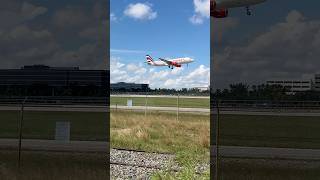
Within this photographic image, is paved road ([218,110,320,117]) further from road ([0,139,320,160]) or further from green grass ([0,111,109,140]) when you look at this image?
green grass ([0,111,109,140])

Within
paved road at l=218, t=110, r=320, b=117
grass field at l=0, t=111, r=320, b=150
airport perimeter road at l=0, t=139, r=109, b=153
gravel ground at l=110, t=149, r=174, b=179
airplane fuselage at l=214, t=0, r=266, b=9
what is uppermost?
airplane fuselage at l=214, t=0, r=266, b=9

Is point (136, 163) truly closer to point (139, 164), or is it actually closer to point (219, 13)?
point (139, 164)

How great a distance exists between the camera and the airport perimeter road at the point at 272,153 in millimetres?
8906

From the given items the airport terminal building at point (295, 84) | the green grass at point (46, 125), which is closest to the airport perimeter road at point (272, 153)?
the airport terminal building at point (295, 84)

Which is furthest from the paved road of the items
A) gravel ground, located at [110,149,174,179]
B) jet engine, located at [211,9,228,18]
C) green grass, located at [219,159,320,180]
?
jet engine, located at [211,9,228,18]

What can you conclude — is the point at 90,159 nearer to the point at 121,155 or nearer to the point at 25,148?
the point at 121,155

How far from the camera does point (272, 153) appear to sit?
934cm

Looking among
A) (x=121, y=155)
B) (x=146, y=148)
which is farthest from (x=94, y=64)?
(x=146, y=148)

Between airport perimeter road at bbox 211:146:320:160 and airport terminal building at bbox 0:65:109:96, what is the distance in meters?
2.66

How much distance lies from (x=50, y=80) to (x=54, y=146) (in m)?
2.52

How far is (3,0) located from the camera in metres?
7.60

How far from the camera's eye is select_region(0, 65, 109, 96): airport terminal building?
317 inches

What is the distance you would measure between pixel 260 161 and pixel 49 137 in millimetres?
7602

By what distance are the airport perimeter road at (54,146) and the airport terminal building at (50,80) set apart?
1166 millimetres
